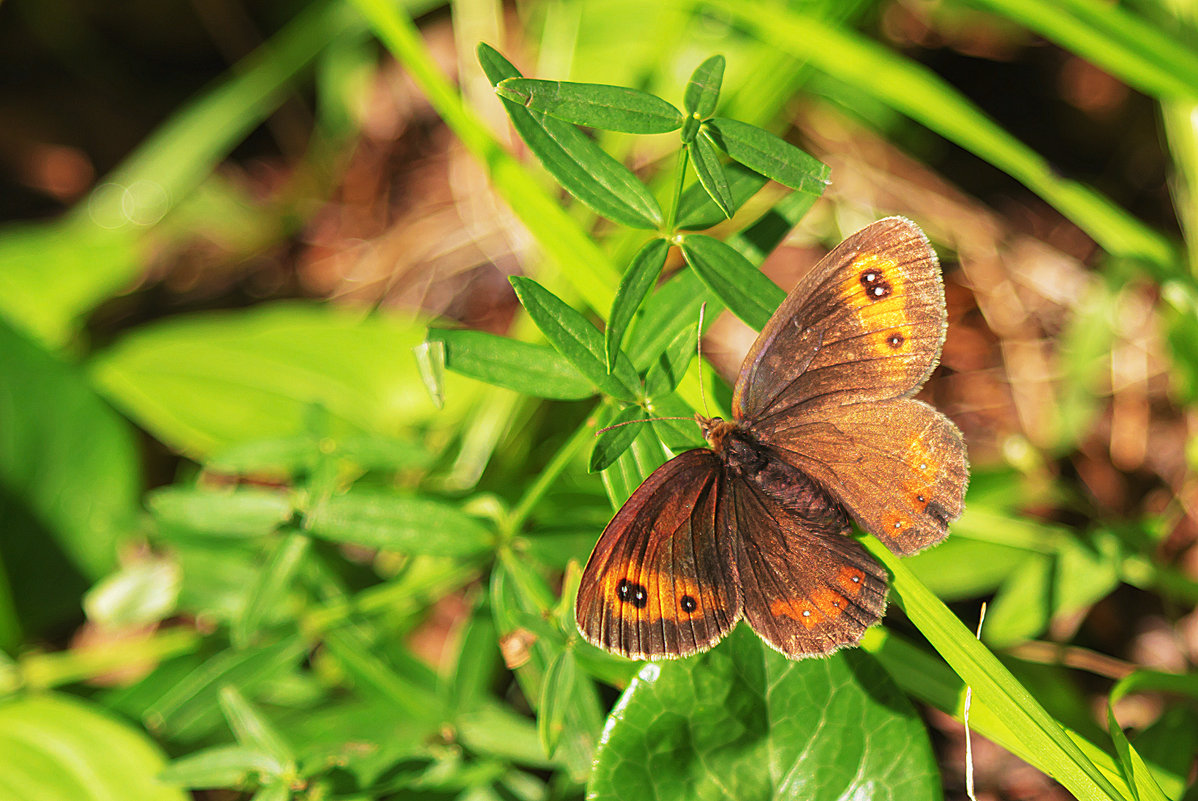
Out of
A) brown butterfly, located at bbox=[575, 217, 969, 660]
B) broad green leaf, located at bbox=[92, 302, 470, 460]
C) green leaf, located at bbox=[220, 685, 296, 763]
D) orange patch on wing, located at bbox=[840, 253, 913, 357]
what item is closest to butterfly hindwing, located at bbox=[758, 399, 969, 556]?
brown butterfly, located at bbox=[575, 217, 969, 660]

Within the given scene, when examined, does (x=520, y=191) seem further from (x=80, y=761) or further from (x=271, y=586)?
(x=80, y=761)

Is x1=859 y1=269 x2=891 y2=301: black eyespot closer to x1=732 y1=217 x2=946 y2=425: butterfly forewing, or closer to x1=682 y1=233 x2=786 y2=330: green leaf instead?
x1=732 y1=217 x2=946 y2=425: butterfly forewing

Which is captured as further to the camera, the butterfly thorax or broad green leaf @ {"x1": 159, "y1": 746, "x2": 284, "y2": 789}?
broad green leaf @ {"x1": 159, "y1": 746, "x2": 284, "y2": 789}

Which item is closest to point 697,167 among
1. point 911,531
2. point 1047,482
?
point 911,531

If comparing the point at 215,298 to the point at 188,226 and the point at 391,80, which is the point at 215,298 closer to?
the point at 188,226

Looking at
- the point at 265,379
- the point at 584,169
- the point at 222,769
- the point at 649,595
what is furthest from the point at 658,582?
the point at 265,379
